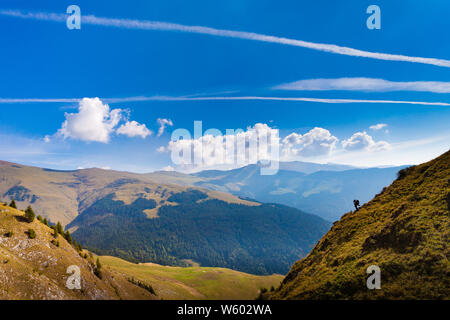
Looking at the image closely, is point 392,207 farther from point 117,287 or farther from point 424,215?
point 117,287

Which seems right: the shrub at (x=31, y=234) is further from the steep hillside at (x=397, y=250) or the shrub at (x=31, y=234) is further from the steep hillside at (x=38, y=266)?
the steep hillside at (x=397, y=250)

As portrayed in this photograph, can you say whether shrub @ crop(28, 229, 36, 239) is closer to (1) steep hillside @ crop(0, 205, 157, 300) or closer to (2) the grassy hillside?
(1) steep hillside @ crop(0, 205, 157, 300)

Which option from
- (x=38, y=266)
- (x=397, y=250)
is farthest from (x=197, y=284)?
(x=397, y=250)

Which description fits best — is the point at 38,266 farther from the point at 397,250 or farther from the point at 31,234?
the point at 397,250

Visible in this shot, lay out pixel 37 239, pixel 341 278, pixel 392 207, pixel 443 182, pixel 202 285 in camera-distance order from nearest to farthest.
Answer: pixel 341 278, pixel 443 182, pixel 392 207, pixel 37 239, pixel 202 285

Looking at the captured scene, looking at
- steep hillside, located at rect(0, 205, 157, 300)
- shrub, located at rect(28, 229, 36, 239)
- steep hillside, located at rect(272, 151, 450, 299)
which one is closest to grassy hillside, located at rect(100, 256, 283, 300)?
steep hillside, located at rect(0, 205, 157, 300)

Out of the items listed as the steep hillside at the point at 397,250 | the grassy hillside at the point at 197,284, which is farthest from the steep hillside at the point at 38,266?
the grassy hillside at the point at 197,284
